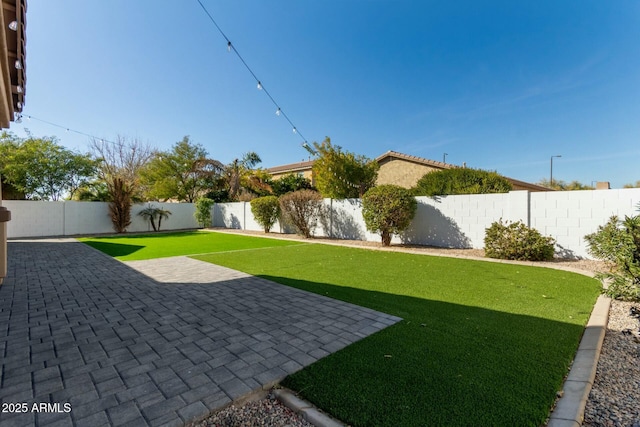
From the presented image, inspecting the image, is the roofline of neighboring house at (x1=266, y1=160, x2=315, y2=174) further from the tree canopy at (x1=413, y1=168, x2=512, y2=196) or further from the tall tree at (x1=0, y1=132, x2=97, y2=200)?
the tree canopy at (x1=413, y1=168, x2=512, y2=196)

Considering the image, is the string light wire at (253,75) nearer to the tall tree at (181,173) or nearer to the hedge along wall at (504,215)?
the hedge along wall at (504,215)

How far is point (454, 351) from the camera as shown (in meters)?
2.89

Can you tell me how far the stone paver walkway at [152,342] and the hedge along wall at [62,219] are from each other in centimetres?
1328

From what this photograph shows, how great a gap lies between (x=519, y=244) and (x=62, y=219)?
71.7 ft

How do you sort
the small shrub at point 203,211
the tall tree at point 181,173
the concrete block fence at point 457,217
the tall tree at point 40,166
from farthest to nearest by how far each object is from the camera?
the tall tree at point 181,173
the small shrub at point 203,211
the tall tree at point 40,166
the concrete block fence at point 457,217

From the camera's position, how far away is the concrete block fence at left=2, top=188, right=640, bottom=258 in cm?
766

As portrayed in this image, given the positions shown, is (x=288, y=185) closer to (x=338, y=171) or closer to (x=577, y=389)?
(x=338, y=171)

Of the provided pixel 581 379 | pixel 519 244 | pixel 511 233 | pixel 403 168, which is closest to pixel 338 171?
pixel 403 168

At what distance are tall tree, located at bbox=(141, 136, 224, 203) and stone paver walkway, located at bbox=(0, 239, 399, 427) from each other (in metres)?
20.3

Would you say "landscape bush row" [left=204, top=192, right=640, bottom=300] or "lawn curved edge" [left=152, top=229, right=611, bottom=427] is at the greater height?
"landscape bush row" [left=204, top=192, right=640, bottom=300]

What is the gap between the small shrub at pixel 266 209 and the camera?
54.4 ft

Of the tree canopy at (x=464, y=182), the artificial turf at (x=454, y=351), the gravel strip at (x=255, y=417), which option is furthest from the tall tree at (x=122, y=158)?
the gravel strip at (x=255, y=417)

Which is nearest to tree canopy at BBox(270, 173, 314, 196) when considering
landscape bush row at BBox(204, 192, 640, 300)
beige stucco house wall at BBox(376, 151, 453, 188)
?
beige stucco house wall at BBox(376, 151, 453, 188)

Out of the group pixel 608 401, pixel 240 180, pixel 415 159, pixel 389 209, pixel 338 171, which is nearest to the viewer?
pixel 608 401
